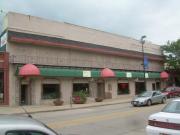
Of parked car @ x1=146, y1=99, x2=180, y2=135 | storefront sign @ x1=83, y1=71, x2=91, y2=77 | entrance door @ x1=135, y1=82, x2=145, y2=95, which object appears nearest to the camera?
parked car @ x1=146, y1=99, x2=180, y2=135

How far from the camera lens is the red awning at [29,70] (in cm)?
3374

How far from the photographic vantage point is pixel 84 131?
602 inches

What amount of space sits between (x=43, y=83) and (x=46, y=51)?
3547 millimetres

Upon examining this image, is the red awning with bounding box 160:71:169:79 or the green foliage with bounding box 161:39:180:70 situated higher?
the green foliage with bounding box 161:39:180:70

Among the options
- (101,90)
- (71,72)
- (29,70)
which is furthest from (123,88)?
(29,70)

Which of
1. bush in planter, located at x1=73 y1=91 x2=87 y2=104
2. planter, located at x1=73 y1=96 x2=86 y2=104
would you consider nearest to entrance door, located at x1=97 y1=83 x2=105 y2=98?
bush in planter, located at x1=73 y1=91 x2=87 y2=104

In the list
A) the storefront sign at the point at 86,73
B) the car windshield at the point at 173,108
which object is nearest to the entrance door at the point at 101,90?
the storefront sign at the point at 86,73

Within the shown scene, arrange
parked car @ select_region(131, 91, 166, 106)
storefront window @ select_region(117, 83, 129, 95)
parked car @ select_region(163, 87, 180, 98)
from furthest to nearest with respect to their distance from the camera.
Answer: storefront window @ select_region(117, 83, 129, 95) < parked car @ select_region(163, 87, 180, 98) < parked car @ select_region(131, 91, 166, 106)

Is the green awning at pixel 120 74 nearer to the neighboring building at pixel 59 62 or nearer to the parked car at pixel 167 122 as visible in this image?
the neighboring building at pixel 59 62

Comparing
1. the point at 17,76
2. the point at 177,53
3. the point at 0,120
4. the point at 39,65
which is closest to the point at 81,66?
the point at 39,65

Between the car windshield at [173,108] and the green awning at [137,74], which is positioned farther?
the green awning at [137,74]

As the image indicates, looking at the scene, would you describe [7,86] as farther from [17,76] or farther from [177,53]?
[177,53]

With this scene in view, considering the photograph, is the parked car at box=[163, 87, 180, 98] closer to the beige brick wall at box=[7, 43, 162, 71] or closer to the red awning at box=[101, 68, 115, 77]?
the red awning at box=[101, 68, 115, 77]

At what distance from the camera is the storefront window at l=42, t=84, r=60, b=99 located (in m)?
38.1
